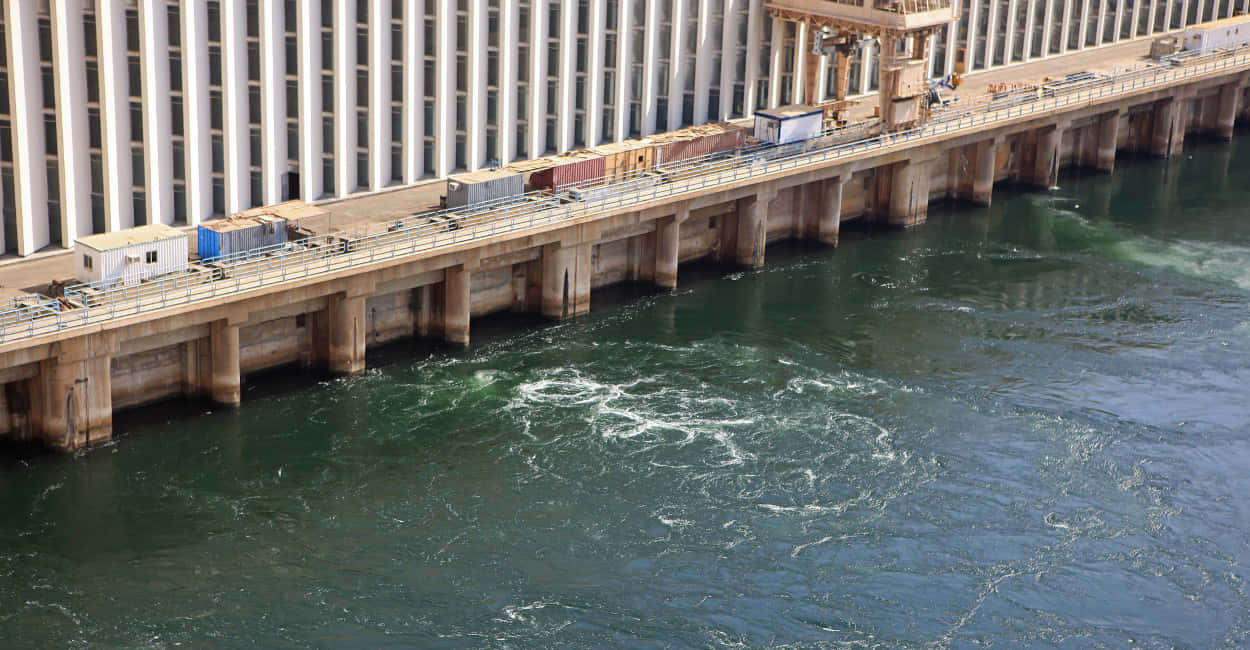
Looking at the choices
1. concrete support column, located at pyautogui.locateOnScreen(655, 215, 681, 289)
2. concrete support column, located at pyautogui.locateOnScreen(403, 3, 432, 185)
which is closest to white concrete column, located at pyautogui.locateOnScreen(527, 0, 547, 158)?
concrete support column, located at pyautogui.locateOnScreen(403, 3, 432, 185)

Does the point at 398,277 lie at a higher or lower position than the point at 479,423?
higher

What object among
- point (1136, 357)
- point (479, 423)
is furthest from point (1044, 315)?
point (479, 423)

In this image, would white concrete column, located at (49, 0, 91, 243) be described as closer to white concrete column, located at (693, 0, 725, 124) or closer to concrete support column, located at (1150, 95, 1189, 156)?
white concrete column, located at (693, 0, 725, 124)

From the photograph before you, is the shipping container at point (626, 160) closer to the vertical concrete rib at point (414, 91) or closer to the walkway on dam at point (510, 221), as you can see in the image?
the walkway on dam at point (510, 221)

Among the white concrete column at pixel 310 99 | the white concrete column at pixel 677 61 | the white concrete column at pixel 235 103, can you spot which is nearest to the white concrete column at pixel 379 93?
the white concrete column at pixel 310 99

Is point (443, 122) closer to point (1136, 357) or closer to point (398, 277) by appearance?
point (398, 277)

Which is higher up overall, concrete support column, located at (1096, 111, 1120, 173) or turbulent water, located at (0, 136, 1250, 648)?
concrete support column, located at (1096, 111, 1120, 173)
